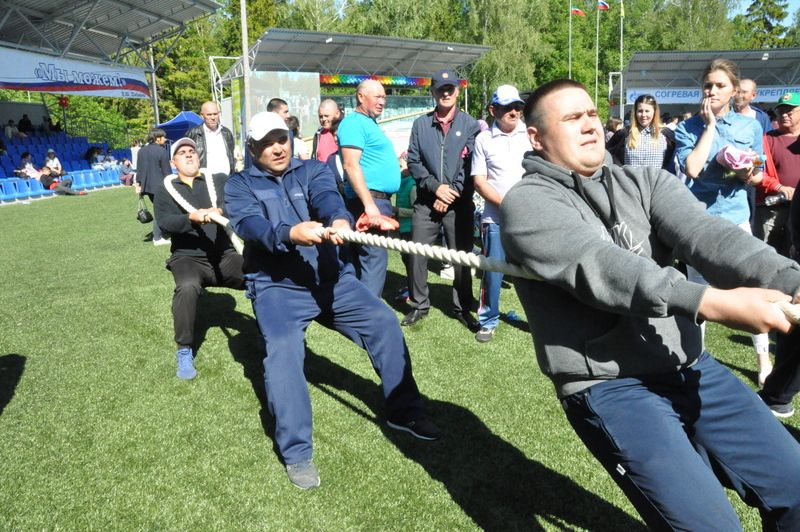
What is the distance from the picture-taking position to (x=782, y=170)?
495cm

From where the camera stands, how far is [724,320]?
60.7 inches

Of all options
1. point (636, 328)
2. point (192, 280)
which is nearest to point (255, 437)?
point (192, 280)

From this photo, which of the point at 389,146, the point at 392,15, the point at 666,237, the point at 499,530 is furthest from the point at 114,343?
the point at 392,15

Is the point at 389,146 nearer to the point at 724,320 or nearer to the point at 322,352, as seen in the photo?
the point at 322,352

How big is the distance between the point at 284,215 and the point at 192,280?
5.78 feet

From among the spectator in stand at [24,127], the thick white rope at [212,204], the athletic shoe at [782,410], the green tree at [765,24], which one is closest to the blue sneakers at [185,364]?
the thick white rope at [212,204]

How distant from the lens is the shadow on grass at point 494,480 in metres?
3.05

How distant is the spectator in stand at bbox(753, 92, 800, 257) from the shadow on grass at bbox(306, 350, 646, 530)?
113 inches

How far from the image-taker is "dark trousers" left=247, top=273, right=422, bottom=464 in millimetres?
3475

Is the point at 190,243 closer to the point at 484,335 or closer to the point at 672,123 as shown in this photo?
the point at 484,335

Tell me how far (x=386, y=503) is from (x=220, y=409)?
1.70 m

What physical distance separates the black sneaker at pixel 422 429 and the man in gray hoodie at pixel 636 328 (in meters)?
1.82

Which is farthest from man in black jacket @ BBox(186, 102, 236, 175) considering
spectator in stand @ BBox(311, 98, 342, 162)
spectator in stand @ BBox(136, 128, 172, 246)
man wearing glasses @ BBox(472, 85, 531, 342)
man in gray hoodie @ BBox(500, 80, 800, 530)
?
man in gray hoodie @ BBox(500, 80, 800, 530)

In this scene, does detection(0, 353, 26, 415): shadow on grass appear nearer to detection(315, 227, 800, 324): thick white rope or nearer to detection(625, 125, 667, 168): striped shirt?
detection(315, 227, 800, 324): thick white rope
